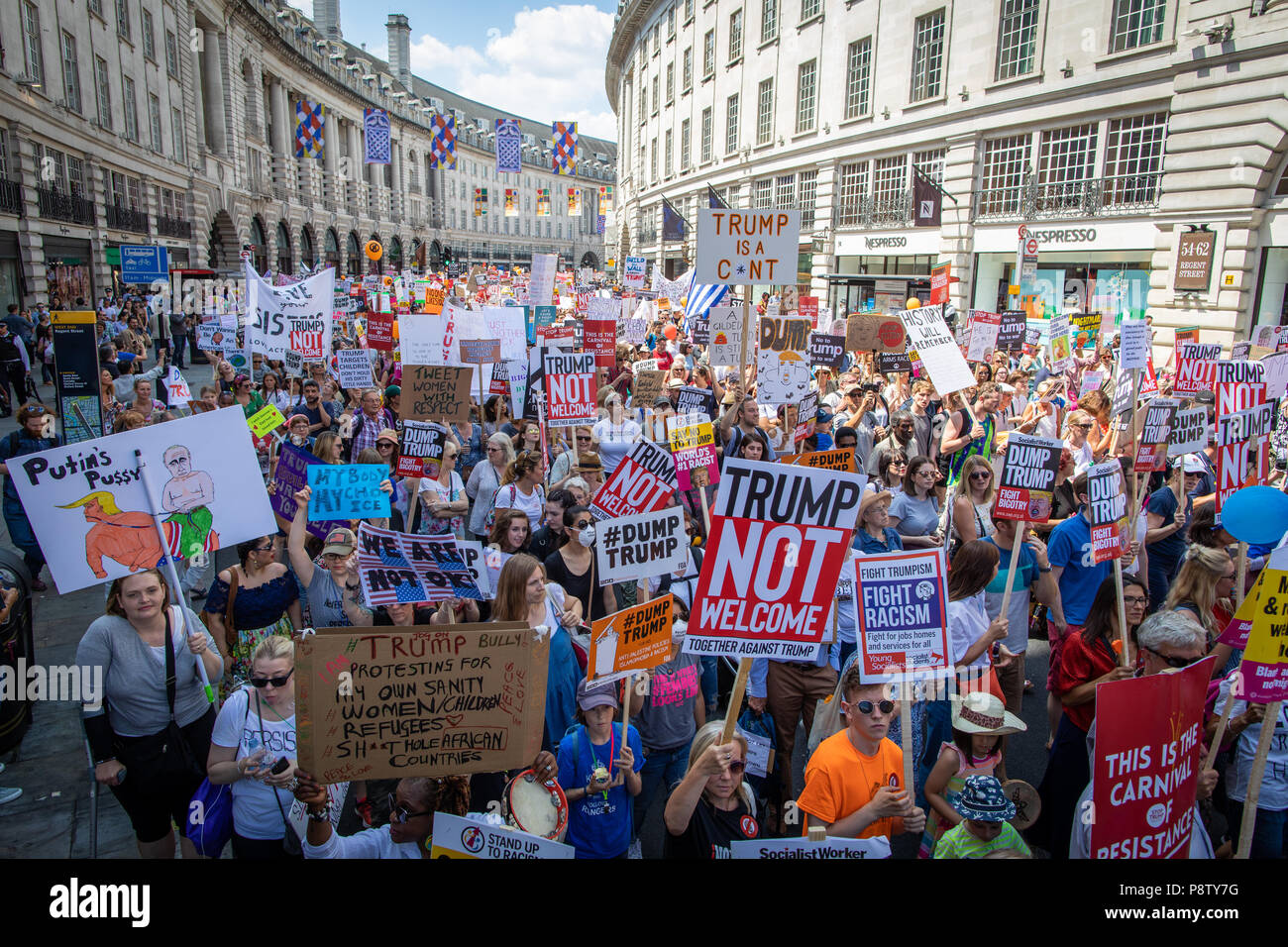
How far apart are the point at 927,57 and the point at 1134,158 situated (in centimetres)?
870

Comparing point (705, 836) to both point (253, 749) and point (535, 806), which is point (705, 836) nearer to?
point (535, 806)

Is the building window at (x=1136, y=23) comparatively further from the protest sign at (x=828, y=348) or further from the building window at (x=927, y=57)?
the protest sign at (x=828, y=348)

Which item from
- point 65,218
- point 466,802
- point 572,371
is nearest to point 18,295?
point 65,218

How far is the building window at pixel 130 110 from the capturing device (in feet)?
104

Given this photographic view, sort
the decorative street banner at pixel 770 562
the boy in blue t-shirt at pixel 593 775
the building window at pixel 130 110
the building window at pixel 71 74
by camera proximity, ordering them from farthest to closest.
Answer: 1. the building window at pixel 130 110
2. the building window at pixel 71 74
3. the boy in blue t-shirt at pixel 593 775
4. the decorative street banner at pixel 770 562

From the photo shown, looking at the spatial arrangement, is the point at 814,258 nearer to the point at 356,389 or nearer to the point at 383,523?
the point at 356,389

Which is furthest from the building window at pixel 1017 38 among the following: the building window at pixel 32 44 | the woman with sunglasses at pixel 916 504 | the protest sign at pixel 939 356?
the building window at pixel 32 44

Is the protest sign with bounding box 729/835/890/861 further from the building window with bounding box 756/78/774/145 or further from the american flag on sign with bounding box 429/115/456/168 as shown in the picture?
the american flag on sign with bounding box 429/115/456/168

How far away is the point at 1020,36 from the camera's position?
2323cm

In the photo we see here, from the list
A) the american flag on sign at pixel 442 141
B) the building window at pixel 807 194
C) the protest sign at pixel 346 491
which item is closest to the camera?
the protest sign at pixel 346 491

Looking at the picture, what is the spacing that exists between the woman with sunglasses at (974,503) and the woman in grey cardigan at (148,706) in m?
5.14

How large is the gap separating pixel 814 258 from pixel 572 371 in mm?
26856

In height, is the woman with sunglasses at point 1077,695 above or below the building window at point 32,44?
below

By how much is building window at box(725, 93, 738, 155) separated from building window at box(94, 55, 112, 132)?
27.3 meters
